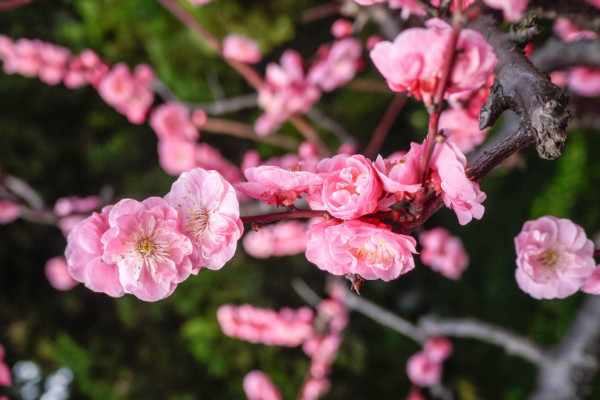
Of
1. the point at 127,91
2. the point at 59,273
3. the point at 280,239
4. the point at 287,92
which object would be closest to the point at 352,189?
the point at 287,92

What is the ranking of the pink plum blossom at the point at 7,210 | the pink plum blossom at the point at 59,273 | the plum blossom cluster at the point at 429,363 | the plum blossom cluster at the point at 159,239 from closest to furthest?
the plum blossom cluster at the point at 159,239
the pink plum blossom at the point at 7,210
the plum blossom cluster at the point at 429,363
the pink plum blossom at the point at 59,273

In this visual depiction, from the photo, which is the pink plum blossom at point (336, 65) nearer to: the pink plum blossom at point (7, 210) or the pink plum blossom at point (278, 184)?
the pink plum blossom at point (278, 184)

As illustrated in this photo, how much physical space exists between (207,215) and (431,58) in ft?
1.01

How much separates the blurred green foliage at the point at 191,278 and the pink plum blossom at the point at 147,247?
1.85m

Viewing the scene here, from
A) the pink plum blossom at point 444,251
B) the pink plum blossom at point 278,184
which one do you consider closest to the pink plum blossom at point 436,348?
the pink plum blossom at point 444,251

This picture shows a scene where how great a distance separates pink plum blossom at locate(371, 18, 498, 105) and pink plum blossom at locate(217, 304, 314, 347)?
1741mm

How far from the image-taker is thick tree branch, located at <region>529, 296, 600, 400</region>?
1349 mm

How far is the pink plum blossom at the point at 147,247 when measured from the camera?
0.48m

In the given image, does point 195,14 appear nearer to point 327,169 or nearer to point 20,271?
point 20,271

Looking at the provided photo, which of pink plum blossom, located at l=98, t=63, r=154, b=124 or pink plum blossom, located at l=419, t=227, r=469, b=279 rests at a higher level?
pink plum blossom, located at l=98, t=63, r=154, b=124

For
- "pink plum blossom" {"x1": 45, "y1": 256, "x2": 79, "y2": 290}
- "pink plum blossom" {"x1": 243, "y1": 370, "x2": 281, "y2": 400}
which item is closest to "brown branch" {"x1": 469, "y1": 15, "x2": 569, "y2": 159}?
"pink plum blossom" {"x1": 243, "y1": 370, "x2": 281, "y2": 400}

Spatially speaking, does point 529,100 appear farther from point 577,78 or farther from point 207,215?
point 577,78

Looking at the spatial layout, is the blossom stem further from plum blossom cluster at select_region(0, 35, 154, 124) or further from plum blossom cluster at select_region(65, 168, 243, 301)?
plum blossom cluster at select_region(0, 35, 154, 124)

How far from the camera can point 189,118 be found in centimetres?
197
